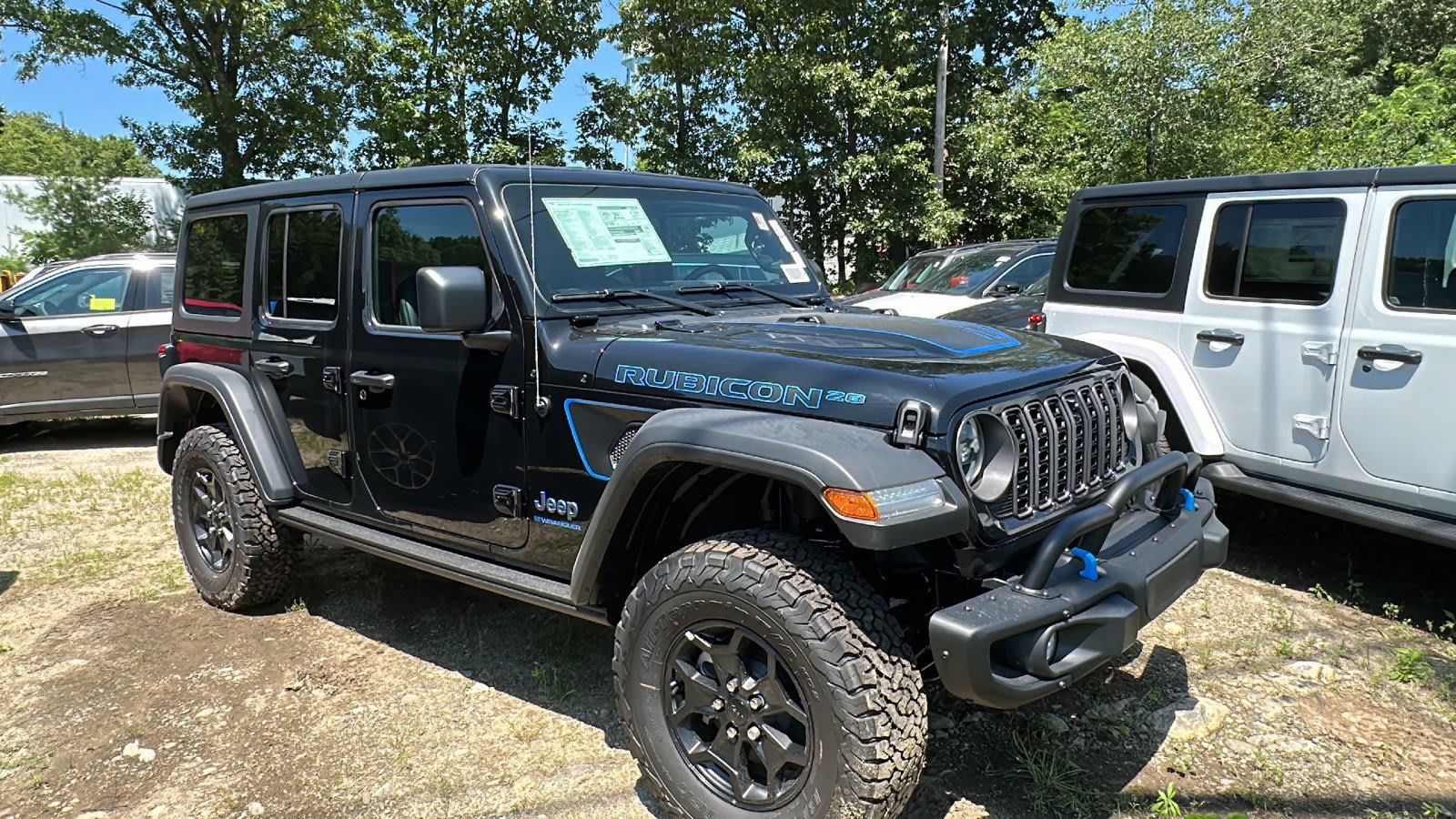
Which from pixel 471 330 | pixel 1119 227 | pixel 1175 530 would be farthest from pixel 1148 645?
pixel 471 330

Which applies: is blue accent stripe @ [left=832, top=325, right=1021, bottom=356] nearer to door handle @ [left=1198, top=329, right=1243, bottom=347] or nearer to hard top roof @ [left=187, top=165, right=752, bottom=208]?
hard top roof @ [left=187, top=165, right=752, bottom=208]

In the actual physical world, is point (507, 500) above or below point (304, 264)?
below

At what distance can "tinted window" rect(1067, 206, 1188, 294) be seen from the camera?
4.98 m

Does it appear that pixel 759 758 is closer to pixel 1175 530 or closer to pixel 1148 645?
pixel 1175 530

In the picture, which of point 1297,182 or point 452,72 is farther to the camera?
point 452,72

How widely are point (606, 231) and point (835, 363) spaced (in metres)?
1.23

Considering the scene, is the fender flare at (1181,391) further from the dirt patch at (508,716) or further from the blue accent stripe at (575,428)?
the blue accent stripe at (575,428)

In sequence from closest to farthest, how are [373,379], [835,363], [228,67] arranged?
[835,363]
[373,379]
[228,67]

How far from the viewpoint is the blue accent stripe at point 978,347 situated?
2.84 meters

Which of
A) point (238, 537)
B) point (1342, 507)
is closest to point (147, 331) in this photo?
point (238, 537)

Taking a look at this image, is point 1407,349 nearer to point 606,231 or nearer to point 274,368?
point 606,231

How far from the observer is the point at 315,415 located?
12.8ft

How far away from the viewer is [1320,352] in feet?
14.0

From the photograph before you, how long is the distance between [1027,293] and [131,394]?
8.38 m
